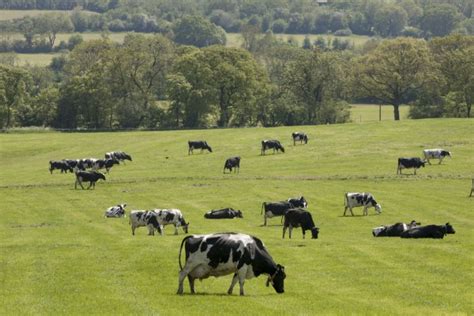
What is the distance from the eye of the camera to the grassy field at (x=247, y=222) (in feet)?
89.5

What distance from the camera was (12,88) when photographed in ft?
463

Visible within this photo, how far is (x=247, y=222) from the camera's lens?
52.9 meters

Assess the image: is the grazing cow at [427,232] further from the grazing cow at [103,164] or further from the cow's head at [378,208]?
the grazing cow at [103,164]

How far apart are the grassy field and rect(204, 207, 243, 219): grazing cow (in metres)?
1.22

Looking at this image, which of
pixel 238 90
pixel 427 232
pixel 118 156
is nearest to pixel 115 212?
pixel 427 232

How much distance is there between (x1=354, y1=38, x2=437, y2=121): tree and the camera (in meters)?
136

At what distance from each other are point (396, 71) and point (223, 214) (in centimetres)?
8726

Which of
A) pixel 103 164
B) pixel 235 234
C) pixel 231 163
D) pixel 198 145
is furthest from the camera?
pixel 198 145

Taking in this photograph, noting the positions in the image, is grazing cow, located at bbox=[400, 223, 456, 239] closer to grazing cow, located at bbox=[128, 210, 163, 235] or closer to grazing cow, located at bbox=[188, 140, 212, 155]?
grazing cow, located at bbox=[128, 210, 163, 235]

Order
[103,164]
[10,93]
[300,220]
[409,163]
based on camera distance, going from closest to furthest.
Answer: [300,220] → [409,163] → [103,164] → [10,93]

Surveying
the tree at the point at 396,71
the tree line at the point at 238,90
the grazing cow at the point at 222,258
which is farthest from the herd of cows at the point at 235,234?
the tree at the point at 396,71

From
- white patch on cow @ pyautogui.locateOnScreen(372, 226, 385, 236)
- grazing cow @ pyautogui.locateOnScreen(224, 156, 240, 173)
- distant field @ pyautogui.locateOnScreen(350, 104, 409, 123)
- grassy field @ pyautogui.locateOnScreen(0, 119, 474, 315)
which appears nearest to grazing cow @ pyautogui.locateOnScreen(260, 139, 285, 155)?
grassy field @ pyautogui.locateOnScreen(0, 119, 474, 315)

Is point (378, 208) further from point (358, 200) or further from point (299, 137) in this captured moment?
point (299, 137)

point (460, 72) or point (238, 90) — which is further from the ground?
point (460, 72)
